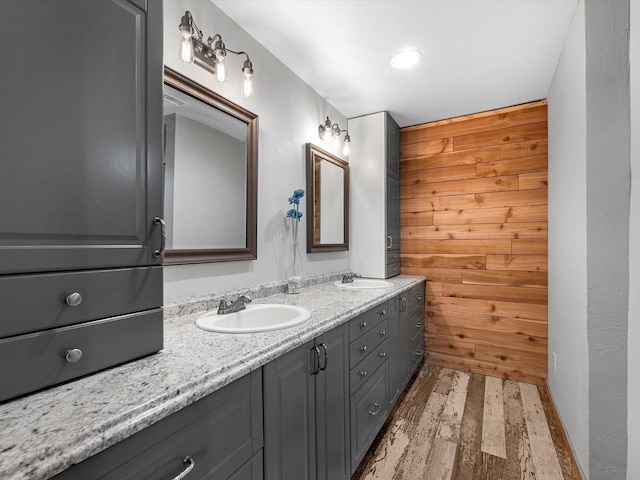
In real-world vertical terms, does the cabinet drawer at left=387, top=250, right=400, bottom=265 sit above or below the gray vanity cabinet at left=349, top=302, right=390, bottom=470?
above

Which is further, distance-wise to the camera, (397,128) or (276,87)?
(397,128)

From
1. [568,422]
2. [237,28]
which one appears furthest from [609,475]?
[237,28]

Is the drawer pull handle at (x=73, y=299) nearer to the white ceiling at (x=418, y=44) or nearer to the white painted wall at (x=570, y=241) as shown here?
the white ceiling at (x=418, y=44)

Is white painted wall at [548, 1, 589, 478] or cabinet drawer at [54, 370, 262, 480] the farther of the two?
white painted wall at [548, 1, 589, 478]

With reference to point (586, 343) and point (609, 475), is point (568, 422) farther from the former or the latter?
point (586, 343)

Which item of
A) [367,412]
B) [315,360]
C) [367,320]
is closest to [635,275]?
[315,360]

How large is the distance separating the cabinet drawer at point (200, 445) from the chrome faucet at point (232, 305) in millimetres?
542

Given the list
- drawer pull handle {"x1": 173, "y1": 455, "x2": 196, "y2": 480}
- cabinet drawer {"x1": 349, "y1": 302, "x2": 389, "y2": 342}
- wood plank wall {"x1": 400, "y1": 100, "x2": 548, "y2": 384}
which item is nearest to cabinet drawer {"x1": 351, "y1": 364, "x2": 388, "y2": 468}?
cabinet drawer {"x1": 349, "y1": 302, "x2": 389, "y2": 342}

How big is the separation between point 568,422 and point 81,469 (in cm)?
238

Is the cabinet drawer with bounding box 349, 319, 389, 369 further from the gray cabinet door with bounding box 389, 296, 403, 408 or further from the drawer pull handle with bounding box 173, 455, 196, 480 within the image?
the drawer pull handle with bounding box 173, 455, 196, 480

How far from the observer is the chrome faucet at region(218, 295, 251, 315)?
1.40 meters

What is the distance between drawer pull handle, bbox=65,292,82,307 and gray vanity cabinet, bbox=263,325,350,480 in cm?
52

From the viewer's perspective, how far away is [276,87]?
2.02m

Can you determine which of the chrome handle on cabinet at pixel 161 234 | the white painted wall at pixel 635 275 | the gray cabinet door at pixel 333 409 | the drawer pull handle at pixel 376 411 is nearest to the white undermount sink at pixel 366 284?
the drawer pull handle at pixel 376 411
